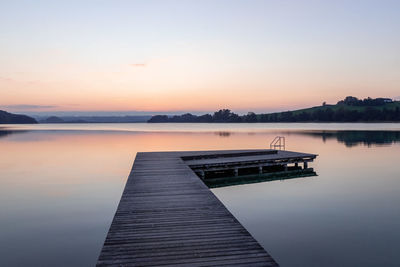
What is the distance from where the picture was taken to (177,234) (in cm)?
538

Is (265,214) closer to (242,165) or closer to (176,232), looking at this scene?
(176,232)

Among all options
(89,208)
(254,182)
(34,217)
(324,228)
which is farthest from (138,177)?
(254,182)

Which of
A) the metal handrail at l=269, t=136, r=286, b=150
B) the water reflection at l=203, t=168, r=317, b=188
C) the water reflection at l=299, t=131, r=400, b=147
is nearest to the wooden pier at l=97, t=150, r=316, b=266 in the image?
the water reflection at l=203, t=168, r=317, b=188

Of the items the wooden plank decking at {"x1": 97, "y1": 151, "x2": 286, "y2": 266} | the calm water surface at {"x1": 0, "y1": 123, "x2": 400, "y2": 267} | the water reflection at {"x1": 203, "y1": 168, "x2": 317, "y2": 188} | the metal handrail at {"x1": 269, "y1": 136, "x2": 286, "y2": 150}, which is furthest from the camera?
the metal handrail at {"x1": 269, "y1": 136, "x2": 286, "y2": 150}

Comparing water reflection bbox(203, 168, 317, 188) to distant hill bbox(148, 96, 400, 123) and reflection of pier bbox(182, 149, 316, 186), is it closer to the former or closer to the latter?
reflection of pier bbox(182, 149, 316, 186)

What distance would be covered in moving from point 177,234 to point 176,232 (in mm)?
109

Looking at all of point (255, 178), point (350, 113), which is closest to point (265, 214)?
point (255, 178)

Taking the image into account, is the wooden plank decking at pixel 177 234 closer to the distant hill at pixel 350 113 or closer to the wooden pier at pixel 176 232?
the wooden pier at pixel 176 232

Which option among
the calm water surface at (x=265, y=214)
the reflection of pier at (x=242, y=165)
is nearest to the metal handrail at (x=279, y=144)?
the reflection of pier at (x=242, y=165)

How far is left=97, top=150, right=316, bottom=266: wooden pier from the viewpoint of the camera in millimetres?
4336

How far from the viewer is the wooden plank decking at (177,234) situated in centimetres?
433

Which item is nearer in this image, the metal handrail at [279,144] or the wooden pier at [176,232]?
the wooden pier at [176,232]

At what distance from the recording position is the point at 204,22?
3061 cm

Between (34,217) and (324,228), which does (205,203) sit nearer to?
(324,228)
